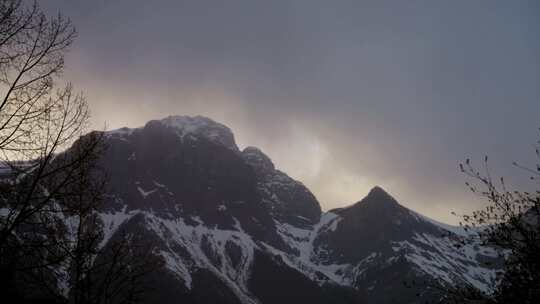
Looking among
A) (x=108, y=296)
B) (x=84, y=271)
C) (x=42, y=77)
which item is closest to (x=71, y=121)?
(x=42, y=77)

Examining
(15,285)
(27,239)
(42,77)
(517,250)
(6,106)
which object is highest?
(42,77)

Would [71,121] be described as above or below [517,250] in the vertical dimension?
above

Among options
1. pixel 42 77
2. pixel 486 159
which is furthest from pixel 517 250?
pixel 42 77

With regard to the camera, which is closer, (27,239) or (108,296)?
(27,239)

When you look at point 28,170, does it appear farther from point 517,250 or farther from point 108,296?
point 517,250

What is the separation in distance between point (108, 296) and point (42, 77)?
8.74 metres

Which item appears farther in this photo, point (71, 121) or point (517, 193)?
point (517, 193)

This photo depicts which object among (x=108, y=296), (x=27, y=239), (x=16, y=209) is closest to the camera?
(x=16, y=209)

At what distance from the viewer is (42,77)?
15.6 meters

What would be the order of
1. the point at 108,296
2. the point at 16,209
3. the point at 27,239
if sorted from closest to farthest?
the point at 16,209
the point at 27,239
the point at 108,296

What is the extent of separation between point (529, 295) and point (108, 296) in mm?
15718

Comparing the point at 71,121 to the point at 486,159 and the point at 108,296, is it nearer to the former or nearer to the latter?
the point at 108,296

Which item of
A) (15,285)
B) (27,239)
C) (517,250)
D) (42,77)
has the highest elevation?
(42,77)

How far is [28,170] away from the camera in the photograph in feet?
46.8
